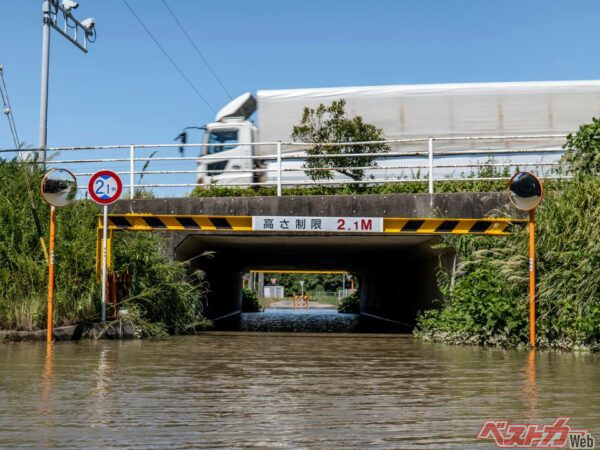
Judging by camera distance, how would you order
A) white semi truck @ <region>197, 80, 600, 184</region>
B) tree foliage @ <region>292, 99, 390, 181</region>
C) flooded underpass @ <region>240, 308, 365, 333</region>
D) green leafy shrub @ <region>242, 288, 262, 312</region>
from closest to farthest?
flooded underpass @ <region>240, 308, 365, 333</region> < tree foliage @ <region>292, 99, 390, 181</region> < white semi truck @ <region>197, 80, 600, 184</region> < green leafy shrub @ <region>242, 288, 262, 312</region>

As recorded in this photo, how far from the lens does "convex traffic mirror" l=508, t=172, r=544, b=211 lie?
11.4m

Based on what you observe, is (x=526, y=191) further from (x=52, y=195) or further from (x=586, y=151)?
(x=52, y=195)

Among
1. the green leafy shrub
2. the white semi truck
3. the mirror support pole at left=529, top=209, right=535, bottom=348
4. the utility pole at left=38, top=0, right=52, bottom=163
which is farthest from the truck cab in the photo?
the mirror support pole at left=529, top=209, right=535, bottom=348

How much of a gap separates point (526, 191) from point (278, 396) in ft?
22.0

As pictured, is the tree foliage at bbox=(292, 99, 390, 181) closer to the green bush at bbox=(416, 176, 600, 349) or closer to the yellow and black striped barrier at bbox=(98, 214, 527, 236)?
the yellow and black striped barrier at bbox=(98, 214, 527, 236)

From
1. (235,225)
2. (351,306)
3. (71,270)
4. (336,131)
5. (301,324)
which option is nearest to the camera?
(71,270)

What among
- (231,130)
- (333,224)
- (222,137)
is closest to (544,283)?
(333,224)

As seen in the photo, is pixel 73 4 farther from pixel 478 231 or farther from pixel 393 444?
pixel 393 444

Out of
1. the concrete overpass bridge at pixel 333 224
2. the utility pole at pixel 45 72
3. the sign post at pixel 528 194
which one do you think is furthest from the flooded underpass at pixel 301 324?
the utility pole at pixel 45 72

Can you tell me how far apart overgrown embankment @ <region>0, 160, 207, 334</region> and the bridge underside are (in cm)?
130

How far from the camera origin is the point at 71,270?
40.6ft

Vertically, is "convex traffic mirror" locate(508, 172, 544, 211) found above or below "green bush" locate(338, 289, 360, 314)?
above

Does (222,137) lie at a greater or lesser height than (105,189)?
greater

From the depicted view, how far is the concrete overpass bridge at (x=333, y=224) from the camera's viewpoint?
1274 centimetres
